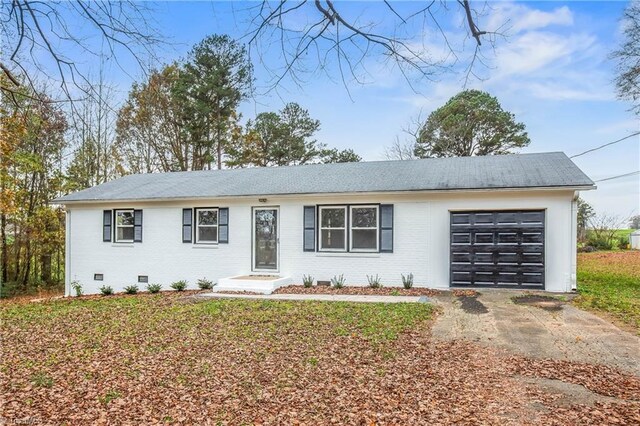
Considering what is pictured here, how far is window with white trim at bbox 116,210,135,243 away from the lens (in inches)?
524

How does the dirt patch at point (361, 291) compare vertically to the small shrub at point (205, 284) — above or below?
above

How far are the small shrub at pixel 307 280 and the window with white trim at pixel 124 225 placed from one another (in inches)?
234

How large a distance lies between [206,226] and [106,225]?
3547 millimetres

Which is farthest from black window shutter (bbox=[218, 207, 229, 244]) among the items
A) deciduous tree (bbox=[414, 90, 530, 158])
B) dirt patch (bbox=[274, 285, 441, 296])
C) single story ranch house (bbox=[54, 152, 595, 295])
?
deciduous tree (bbox=[414, 90, 530, 158])

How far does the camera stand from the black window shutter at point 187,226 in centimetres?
1262

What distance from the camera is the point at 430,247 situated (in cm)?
1089

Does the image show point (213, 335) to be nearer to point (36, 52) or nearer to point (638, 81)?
point (36, 52)

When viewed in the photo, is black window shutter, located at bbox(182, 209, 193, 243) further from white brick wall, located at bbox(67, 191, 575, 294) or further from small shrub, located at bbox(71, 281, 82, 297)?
small shrub, located at bbox(71, 281, 82, 297)

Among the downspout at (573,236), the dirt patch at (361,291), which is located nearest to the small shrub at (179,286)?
Answer: the dirt patch at (361,291)

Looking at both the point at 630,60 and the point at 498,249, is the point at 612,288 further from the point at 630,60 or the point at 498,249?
the point at 630,60

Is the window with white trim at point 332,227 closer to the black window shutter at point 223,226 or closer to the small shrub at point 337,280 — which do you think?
the small shrub at point 337,280

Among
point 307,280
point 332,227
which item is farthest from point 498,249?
point 307,280

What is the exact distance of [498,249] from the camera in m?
10.5

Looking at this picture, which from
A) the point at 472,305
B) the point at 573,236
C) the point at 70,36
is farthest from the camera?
the point at 573,236
